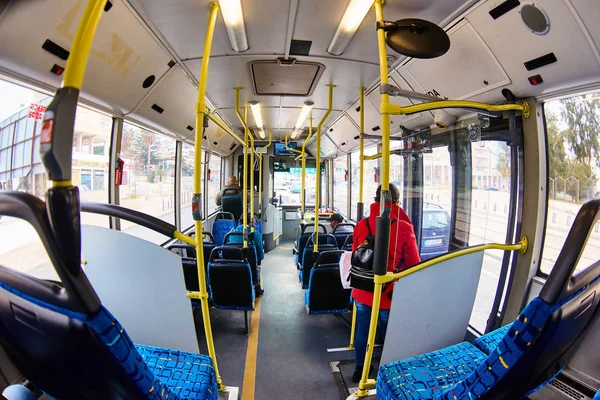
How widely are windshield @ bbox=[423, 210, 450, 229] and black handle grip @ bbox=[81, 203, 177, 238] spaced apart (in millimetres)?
3372

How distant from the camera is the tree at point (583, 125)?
6.45 feet

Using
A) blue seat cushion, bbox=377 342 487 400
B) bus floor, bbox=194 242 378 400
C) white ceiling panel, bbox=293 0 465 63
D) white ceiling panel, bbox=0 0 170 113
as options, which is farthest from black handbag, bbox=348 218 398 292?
white ceiling panel, bbox=0 0 170 113

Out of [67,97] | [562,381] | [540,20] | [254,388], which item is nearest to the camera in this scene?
[67,97]

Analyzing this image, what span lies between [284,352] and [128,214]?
258 centimetres

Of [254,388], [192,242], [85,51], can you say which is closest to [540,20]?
[85,51]

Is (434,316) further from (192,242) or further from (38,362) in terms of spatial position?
(38,362)

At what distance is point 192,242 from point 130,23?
1883 millimetres

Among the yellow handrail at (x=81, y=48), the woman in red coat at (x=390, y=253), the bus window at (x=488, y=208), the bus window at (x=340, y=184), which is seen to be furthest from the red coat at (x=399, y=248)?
the bus window at (x=340, y=184)

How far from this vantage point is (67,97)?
755 mm

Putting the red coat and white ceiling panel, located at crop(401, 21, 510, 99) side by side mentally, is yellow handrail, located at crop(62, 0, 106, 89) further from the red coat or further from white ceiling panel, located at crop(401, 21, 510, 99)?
white ceiling panel, located at crop(401, 21, 510, 99)

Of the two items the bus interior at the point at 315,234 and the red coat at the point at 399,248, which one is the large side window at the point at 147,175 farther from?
the red coat at the point at 399,248

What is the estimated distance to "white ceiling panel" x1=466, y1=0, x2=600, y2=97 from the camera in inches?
62.7

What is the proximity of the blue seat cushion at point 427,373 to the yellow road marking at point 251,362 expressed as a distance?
1.45 m

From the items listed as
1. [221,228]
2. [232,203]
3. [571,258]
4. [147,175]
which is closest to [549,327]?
[571,258]
